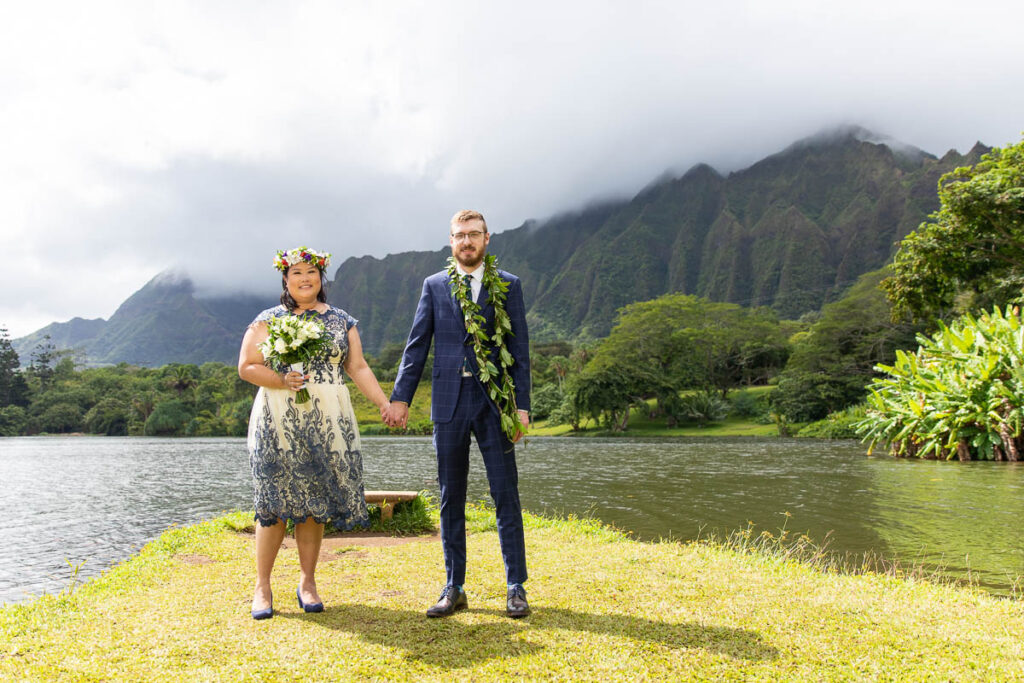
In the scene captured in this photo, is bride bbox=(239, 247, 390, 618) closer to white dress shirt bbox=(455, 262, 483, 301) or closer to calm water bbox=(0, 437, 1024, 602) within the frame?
white dress shirt bbox=(455, 262, 483, 301)

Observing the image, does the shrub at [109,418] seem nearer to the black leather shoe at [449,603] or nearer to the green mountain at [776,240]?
the green mountain at [776,240]

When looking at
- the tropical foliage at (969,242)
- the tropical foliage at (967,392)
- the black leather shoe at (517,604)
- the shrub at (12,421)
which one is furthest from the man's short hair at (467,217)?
the shrub at (12,421)

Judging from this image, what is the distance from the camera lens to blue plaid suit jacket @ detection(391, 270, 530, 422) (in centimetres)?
402

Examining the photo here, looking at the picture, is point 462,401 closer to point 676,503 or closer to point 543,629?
point 543,629

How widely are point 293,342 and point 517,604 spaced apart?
2200mm

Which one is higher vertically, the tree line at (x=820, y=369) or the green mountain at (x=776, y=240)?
the green mountain at (x=776, y=240)

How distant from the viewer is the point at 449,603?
155 inches

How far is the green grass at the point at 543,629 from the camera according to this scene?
3025 mm

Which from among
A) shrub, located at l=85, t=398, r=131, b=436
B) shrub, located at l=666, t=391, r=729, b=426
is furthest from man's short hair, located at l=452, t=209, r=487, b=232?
shrub, located at l=85, t=398, r=131, b=436

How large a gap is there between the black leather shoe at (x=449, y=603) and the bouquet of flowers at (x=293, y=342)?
1.58 m

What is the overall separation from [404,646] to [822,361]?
176 feet

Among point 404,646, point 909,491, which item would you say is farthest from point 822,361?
point 404,646

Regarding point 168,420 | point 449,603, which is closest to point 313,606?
point 449,603

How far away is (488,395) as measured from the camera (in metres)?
4.00
